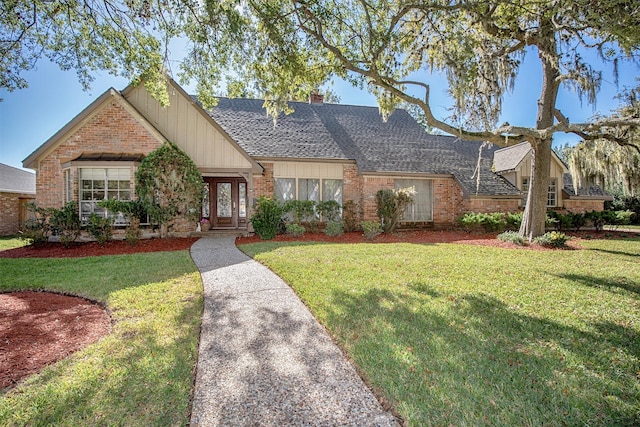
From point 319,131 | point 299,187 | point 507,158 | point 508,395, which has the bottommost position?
point 508,395

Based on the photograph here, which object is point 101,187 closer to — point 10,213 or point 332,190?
point 332,190

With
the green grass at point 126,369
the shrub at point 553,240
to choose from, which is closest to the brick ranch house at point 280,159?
the shrub at point 553,240

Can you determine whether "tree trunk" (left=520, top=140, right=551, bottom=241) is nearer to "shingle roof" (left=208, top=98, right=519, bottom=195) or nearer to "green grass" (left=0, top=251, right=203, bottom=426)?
"shingle roof" (left=208, top=98, right=519, bottom=195)

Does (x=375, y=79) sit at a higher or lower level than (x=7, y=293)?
higher

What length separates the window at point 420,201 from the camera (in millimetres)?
14539

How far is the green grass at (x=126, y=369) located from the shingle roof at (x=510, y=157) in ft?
55.7

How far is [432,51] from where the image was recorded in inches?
338

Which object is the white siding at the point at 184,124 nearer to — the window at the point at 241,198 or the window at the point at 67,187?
the window at the point at 241,198

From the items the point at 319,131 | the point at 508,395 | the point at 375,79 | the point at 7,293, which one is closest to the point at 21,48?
the point at 7,293

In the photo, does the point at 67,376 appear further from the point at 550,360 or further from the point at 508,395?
the point at 550,360

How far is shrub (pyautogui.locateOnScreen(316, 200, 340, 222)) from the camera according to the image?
41.3 ft

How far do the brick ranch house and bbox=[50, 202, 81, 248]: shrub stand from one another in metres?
0.83

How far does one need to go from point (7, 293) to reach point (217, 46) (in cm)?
628

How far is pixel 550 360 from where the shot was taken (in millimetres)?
2979
